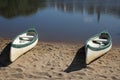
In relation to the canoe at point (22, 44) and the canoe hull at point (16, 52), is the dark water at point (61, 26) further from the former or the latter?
the canoe hull at point (16, 52)

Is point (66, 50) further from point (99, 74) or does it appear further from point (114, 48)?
point (99, 74)

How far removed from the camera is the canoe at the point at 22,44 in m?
15.0

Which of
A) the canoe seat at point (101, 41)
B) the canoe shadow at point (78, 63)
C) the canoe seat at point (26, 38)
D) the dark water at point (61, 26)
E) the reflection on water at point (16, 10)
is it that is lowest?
the reflection on water at point (16, 10)

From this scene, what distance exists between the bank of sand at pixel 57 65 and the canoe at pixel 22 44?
0.29m

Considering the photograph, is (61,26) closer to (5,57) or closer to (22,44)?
(22,44)

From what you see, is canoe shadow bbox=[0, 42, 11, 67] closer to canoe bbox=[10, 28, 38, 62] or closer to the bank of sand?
the bank of sand

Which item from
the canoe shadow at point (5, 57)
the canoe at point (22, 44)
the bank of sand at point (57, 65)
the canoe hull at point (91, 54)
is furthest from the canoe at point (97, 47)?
the canoe shadow at point (5, 57)

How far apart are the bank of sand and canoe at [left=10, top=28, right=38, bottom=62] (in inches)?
11.4

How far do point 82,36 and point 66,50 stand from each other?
4888 mm

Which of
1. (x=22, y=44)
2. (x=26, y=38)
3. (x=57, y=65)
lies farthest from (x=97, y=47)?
(x=26, y=38)

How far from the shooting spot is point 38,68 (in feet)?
47.2

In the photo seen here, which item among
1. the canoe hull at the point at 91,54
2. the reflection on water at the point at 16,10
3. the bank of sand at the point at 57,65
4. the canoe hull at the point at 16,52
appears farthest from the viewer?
the reflection on water at the point at 16,10

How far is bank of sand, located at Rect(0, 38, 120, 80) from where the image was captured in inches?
524

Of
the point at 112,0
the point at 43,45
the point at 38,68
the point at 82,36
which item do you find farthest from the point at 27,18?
the point at 112,0
